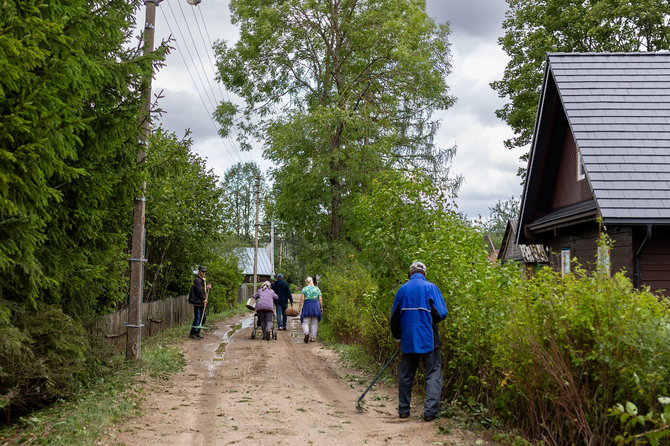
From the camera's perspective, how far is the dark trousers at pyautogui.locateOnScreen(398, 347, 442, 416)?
7329 mm

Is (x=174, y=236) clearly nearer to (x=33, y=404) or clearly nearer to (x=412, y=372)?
(x=33, y=404)

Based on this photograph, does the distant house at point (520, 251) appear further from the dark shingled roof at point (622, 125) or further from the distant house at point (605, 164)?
the dark shingled roof at point (622, 125)

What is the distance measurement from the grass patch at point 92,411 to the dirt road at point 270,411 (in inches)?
7.6

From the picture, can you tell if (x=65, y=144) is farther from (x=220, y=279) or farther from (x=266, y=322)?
(x=220, y=279)

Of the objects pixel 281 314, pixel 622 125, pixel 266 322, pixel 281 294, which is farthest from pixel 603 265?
pixel 281 314

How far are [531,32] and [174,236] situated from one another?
19860mm

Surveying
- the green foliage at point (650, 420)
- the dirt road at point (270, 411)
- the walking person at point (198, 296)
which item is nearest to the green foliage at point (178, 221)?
the walking person at point (198, 296)

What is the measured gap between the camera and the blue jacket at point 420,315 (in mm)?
7559

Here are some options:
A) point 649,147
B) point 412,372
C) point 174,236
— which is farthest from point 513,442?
point 174,236

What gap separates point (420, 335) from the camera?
24.8 ft

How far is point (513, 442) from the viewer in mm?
5938

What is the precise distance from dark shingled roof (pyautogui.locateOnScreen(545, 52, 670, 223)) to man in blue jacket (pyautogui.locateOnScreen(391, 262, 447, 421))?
6129 mm

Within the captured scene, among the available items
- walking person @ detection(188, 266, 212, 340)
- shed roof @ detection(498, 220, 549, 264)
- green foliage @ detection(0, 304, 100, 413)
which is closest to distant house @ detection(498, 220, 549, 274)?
shed roof @ detection(498, 220, 549, 264)

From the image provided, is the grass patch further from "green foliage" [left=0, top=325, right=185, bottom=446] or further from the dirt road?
the dirt road
